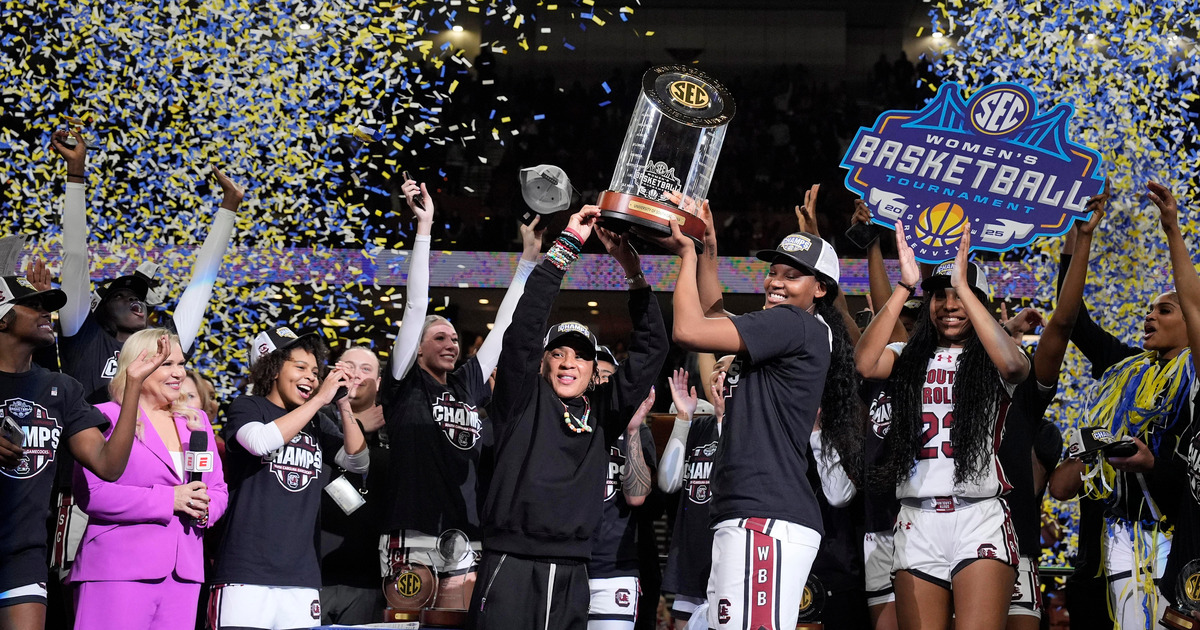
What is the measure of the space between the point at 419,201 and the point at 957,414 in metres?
2.33

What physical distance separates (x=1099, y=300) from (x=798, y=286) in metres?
4.50

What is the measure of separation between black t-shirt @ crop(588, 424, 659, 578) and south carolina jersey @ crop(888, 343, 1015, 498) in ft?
3.82

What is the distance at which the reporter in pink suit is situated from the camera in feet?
13.2

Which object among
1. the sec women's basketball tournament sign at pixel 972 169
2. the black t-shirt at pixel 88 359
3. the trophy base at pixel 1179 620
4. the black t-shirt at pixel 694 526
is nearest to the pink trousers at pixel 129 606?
the black t-shirt at pixel 88 359

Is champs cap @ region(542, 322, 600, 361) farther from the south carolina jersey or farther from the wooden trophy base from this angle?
the wooden trophy base

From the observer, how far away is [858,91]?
14508 mm

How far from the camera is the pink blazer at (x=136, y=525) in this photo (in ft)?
13.3

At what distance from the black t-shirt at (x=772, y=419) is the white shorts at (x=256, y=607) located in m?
1.76

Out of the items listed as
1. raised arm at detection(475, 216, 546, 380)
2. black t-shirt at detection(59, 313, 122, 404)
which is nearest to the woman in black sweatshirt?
raised arm at detection(475, 216, 546, 380)

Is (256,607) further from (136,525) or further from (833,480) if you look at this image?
(833,480)

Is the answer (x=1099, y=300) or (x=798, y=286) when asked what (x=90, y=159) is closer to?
(x=798, y=286)

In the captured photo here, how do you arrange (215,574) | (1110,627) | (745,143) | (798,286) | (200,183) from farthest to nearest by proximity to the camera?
(745,143) < (200,183) < (1110,627) < (215,574) < (798,286)

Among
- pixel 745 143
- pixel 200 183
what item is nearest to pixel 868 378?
pixel 200 183

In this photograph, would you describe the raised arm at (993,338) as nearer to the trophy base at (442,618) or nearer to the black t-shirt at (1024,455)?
the black t-shirt at (1024,455)
